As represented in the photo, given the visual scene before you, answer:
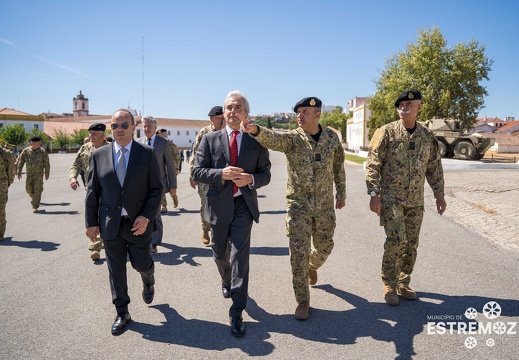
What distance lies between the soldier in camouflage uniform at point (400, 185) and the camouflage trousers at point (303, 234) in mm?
563

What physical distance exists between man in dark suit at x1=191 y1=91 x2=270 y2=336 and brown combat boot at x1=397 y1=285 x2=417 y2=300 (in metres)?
1.84

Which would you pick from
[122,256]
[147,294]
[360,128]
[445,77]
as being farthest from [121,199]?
[360,128]

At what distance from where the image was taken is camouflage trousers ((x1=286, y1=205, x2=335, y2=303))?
12.5 feet

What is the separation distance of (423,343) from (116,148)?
3.35 m

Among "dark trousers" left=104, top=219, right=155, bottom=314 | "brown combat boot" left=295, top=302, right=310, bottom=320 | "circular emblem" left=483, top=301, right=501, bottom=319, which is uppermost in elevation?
"dark trousers" left=104, top=219, right=155, bottom=314

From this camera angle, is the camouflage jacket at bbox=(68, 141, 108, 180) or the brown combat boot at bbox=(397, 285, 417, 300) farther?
the camouflage jacket at bbox=(68, 141, 108, 180)

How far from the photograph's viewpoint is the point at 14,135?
6125 centimetres

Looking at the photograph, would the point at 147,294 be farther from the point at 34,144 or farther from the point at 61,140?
the point at 61,140

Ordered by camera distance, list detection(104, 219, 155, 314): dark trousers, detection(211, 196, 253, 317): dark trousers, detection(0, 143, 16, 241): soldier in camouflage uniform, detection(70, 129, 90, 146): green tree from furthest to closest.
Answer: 1. detection(70, 129, 90, 146): green tree
2. detection(0, 143, 16, 241): soldier in camouflage uniform
3. detection(104, 219, 155, 314): dark trousers
4. detection(211, 196, 253, 317): dark trousers

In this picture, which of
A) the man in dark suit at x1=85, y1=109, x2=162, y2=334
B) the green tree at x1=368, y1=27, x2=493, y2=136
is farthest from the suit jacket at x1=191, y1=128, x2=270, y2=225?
the green tree at x1=368, y1=27, x2=493, y2=136

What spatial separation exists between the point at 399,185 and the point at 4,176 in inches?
281

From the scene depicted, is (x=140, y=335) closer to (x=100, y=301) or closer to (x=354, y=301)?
(x=100, y=301)

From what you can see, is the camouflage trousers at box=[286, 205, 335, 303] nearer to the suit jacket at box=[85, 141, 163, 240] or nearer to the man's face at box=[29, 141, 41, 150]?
the suit jacket at box=[85, 141, 163, 240]

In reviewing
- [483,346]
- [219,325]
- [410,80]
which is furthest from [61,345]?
[410,80]
